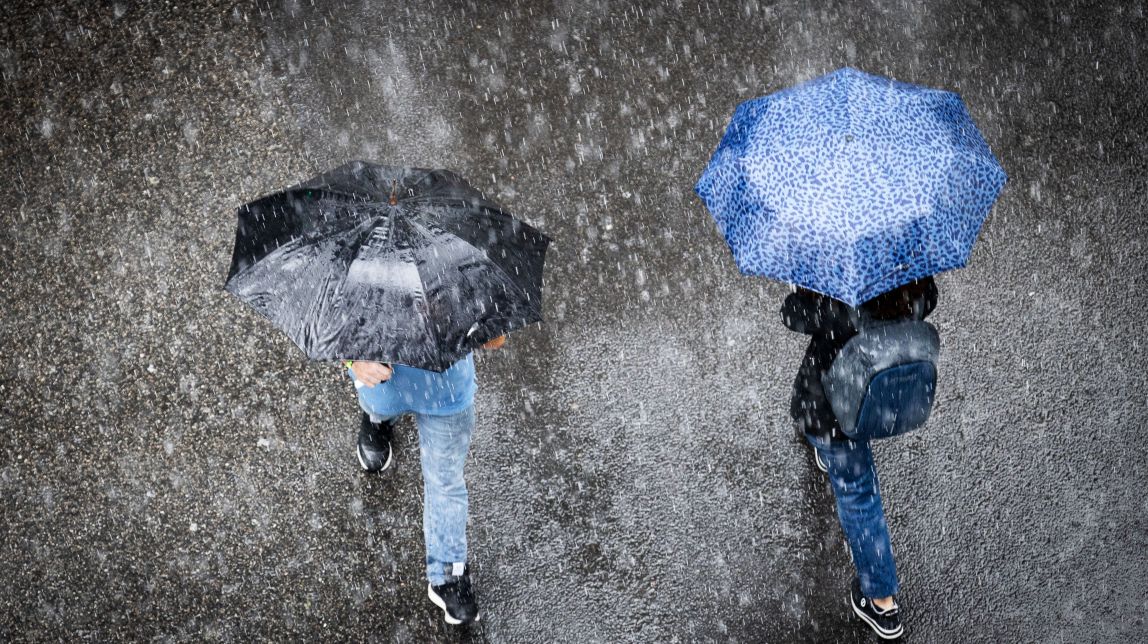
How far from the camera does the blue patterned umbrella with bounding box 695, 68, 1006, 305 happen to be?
3.11 meters

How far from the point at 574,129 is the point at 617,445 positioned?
1.91 meters

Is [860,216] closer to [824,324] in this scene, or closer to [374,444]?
[824,324]

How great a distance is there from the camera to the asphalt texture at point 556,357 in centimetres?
434

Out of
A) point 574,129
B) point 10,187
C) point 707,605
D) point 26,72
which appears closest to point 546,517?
point 707,605

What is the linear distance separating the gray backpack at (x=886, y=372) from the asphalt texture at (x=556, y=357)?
54.0 inches

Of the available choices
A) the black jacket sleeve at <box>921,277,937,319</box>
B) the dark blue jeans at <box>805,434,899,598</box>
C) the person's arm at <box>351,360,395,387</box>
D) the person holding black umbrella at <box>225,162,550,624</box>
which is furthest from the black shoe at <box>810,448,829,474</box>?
the person's arm at <box>351,360,395,387</box>

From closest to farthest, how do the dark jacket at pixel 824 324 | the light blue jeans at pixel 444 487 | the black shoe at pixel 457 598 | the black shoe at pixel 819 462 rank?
1. the dark jacket at pixel 824 324
2. the light blue jeans at pixel 444 487
3. the black shoe at pixel 457 598
4. the black shoe at pixel 819 462

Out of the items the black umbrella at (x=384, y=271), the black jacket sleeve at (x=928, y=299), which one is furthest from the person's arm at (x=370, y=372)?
the black jacket sleeve at (x=928, y=299)

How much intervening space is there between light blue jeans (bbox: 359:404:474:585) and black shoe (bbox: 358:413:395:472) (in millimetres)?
471

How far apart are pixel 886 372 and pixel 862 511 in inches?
39.6

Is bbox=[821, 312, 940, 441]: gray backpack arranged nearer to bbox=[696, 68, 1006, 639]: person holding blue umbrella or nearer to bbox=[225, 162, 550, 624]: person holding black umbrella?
bbox=[696, 68, 1006, 639]: person holding blue umbrella

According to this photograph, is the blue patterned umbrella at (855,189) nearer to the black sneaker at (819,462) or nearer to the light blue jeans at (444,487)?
the light blue jeans at (444,487)

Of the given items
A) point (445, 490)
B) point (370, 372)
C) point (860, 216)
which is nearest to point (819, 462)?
point (860, 216)

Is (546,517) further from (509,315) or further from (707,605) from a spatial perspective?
(509,315)
